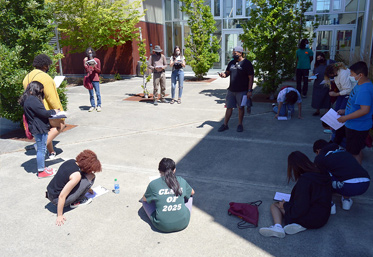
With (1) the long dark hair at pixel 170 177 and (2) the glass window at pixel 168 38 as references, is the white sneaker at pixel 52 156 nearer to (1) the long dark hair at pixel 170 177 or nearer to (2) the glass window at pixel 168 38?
(1) the long dark hair at pixel 170 177

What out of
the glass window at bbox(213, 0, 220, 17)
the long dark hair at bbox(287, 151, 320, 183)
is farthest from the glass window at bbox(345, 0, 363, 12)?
the long dark hair at bbox(287, 151, 320, 183)

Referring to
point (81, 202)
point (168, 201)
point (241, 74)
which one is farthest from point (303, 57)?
point (81, 202)

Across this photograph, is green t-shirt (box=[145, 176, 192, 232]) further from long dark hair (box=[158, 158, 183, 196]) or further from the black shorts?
the black shorts

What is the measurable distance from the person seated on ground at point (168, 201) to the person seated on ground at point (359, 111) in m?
2.88

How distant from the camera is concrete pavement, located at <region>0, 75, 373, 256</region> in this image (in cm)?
370

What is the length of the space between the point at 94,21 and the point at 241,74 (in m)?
11.0

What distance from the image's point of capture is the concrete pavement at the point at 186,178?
3.70 m

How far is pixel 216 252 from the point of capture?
3580 mm

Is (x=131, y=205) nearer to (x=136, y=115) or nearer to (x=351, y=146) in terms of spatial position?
(x=351, y=146)

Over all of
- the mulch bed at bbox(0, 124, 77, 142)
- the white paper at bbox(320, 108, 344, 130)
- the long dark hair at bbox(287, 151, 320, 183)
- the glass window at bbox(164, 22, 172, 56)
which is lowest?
the mulch bed at bbox(0, 124, 77, 142)

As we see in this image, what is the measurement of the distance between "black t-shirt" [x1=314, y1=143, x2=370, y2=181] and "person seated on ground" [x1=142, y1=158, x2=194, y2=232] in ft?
5.96

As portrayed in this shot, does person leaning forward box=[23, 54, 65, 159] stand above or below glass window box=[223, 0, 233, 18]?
below

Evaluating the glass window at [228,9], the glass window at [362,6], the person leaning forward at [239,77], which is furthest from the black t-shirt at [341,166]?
the glass window at [228,9]

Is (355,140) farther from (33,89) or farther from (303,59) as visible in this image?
(303,59)
